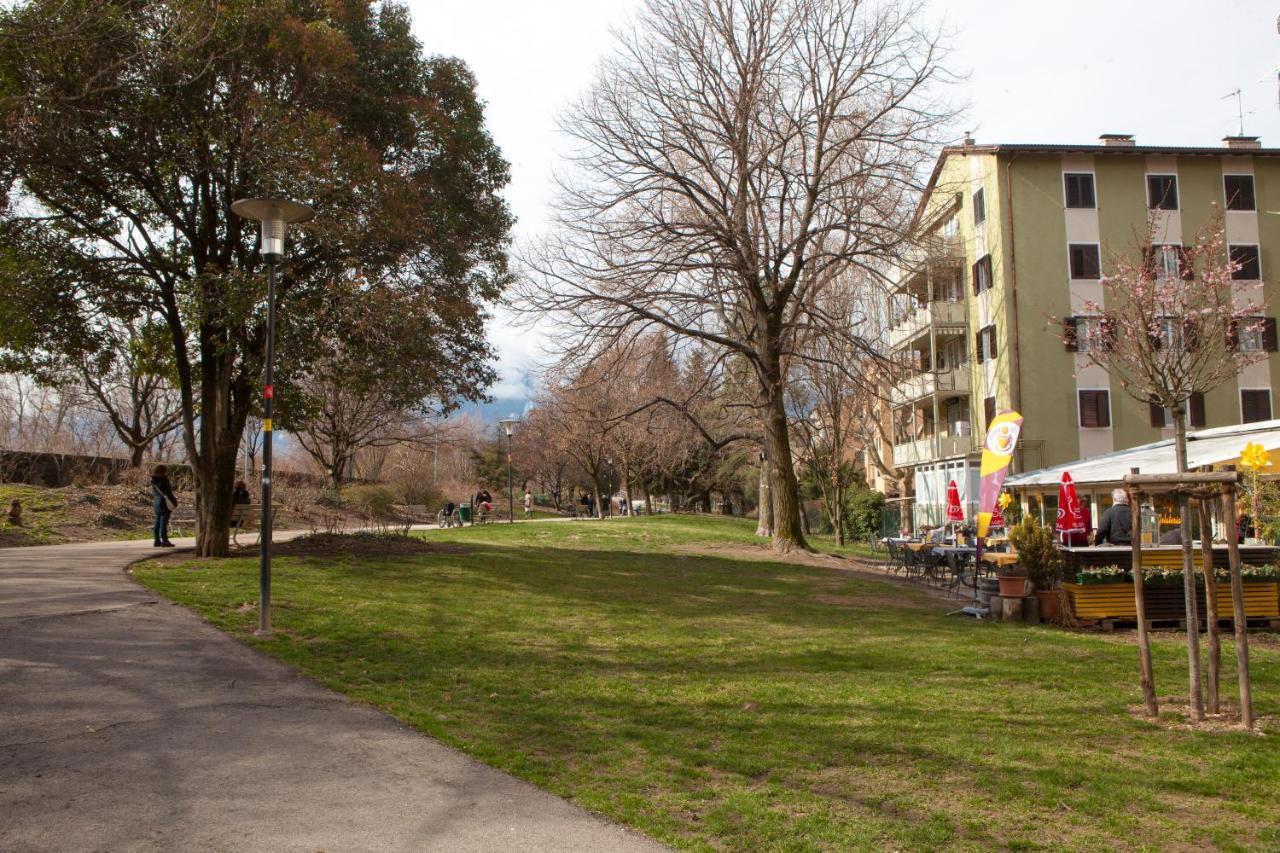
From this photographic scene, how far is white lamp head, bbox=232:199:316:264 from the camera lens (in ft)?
31.7

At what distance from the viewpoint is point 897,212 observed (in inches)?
830

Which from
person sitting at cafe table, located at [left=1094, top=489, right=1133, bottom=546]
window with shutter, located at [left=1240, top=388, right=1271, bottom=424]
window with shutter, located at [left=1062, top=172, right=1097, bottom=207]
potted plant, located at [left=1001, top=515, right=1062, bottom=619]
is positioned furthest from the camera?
window with shutter, located at [left=1062, top=172, right=1097, bottom=207]

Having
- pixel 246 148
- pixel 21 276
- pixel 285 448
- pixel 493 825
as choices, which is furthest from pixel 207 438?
pixel 285 448

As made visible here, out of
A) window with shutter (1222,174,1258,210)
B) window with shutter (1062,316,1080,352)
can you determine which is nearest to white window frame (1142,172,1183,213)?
window with shutter (1222,174,1258,210)

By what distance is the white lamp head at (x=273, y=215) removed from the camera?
966 cm

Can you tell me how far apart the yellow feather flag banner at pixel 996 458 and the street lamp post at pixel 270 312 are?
9034mm

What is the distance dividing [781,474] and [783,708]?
51.9ft

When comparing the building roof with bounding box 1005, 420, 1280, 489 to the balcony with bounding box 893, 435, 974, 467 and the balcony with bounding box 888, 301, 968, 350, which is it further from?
the balcony with bounding box 888, 301, 968, 350

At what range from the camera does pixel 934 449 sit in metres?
40.5

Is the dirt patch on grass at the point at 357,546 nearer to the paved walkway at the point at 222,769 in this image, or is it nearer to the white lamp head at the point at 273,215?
the white lamp head at the point at 273,215

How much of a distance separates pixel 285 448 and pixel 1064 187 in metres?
72.3

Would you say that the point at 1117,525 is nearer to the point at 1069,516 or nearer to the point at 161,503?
the point at 1069,516

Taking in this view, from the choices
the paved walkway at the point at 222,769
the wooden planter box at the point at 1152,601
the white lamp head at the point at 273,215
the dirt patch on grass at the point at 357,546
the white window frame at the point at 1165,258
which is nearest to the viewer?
the paved walkway at the point at 222,769

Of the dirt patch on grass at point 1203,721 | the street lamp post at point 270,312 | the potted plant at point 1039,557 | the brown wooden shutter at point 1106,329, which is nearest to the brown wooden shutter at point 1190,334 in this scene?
the brown wooden shutter at point 1106,329
